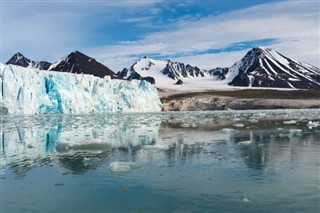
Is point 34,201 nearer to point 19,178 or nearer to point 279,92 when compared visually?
point 19,178

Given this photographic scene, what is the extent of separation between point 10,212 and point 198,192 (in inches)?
125

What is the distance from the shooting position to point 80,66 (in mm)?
126000

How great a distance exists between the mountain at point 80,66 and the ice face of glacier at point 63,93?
68822 mm

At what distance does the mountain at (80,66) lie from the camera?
122m

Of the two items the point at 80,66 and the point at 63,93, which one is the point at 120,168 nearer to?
the point at 63,93

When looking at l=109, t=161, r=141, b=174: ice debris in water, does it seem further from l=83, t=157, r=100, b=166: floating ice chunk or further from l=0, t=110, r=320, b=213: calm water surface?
l=83, t=157, r=100, b=166: floating ice chunk

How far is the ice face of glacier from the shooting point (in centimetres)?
3959

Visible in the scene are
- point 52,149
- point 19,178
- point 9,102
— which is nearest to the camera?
point 19,178

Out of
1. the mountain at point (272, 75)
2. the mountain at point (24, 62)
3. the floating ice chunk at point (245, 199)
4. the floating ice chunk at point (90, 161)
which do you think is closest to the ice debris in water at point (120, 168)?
the floating ice chunk at point (90, 161)

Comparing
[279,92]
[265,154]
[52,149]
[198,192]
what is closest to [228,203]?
[198,192]

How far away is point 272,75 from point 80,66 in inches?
3470

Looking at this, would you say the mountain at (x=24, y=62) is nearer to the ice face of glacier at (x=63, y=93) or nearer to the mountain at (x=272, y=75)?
the mountain at (x=272, y=75)

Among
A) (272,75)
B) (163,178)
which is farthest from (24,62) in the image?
(163,178)

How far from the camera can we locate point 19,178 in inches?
329
